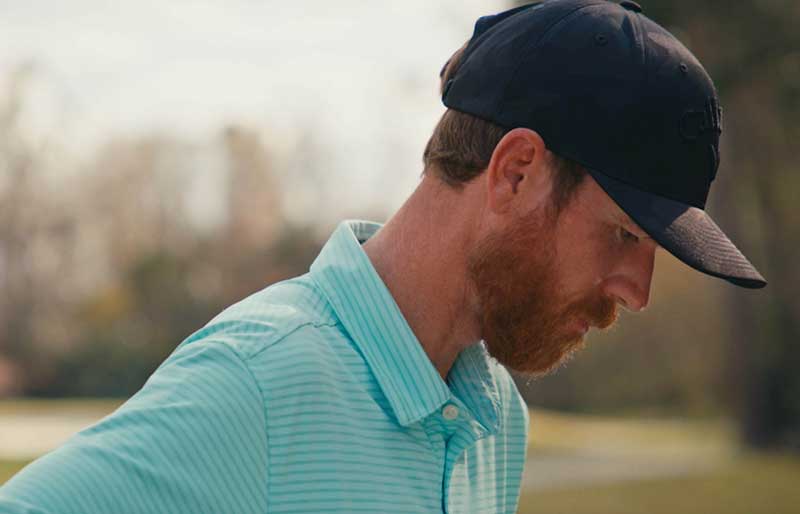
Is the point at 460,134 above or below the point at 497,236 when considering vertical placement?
above

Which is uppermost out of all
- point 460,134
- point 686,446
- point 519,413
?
point 460,134

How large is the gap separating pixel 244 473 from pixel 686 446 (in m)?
20.3

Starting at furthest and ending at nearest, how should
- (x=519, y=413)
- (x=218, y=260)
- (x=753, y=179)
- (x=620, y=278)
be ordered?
1. (x=218, y=260)
2. (x=753, y=179)
3. (x=519, y=413)
4. (x=620, y=278)

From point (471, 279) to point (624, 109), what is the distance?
30 centimetres

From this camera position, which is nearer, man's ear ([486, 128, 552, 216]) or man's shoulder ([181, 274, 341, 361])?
man's shoulder ([181, 274, 341, 361])

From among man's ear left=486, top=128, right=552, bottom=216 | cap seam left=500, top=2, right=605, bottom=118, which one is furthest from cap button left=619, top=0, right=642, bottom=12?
man's ear left=486, top=128, right=552, bottom=216

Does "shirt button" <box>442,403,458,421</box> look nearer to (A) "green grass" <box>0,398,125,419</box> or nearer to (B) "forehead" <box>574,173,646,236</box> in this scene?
(B) "forehead" <box>574,173,646,236</box>

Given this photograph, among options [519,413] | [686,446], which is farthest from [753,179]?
[519,413]

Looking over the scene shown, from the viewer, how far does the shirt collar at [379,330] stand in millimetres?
1563

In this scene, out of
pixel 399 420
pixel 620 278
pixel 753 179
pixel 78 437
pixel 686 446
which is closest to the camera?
pixel 78 437

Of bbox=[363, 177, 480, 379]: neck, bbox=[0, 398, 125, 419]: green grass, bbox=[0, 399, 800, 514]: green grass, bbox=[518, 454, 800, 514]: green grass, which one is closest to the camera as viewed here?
bbox=[363, 177, 480, 379]: neck

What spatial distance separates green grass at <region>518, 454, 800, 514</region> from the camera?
12.0 meters

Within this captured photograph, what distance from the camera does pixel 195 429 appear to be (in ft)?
4.48

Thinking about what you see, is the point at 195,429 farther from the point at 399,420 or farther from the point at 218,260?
the point at 218,260
